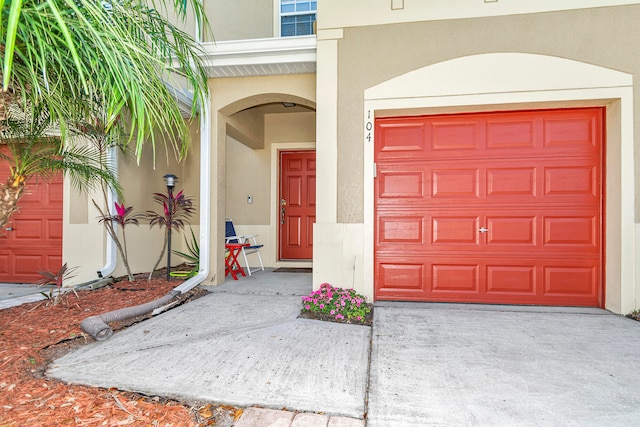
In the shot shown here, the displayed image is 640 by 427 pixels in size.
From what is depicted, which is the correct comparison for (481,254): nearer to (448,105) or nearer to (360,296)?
(360,296)

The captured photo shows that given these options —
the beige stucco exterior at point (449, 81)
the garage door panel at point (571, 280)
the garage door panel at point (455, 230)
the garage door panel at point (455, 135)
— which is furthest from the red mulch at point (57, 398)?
the garage door panel at point (571, 280)

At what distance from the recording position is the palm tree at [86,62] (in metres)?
1.40

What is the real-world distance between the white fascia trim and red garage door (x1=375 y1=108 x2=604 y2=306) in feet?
4.28

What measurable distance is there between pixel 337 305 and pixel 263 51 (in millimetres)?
3081

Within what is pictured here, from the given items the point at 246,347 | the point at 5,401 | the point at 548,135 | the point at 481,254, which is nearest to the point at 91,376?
the point at 5,401

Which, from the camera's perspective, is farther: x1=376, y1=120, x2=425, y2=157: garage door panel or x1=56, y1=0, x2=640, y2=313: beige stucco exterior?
x1=376, y1=120, x2=425, y2=157: garage door panel

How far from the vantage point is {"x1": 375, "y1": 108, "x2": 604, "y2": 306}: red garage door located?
3.55 metres

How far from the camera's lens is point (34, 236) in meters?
4.87

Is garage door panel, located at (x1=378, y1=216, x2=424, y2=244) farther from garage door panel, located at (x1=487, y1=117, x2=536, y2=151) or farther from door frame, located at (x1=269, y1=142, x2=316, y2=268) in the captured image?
door frame, located at (x1=269, y1=142, x2=316, y2=268)

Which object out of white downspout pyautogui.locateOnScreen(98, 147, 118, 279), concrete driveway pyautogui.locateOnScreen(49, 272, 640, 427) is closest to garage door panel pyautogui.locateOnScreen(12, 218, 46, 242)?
white downspout pyautogui.locateOnScreen(98, 147, 118, 279)

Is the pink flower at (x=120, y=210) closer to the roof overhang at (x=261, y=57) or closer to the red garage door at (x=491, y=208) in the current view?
the roof overhang at (x=261, y=57)

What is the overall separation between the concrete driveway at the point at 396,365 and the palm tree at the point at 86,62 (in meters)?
1.37

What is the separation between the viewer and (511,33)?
346 cm

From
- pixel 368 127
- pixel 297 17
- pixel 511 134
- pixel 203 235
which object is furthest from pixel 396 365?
pixel 297 17
